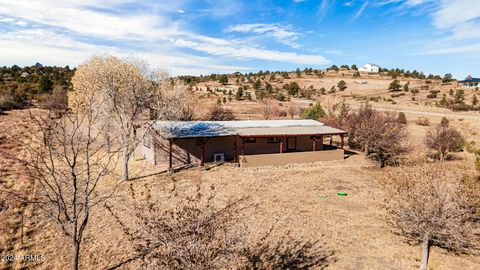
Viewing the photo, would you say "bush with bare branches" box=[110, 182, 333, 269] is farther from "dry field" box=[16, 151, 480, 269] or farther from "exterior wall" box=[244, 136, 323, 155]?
"exterior wall" box=[244, 136, 323, 155]

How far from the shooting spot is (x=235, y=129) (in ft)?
79.2

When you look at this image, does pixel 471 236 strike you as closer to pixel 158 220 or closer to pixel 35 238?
pixel 158 220

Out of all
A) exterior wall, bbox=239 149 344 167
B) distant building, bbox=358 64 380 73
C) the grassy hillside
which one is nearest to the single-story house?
exterior wall, bbox=239 149 344 167

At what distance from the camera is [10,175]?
1886 cm

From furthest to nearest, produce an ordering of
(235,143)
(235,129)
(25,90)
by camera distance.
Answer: (25,90)
(235,129)
(235,143)

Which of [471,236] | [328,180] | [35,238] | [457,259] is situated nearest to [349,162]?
[328,180]

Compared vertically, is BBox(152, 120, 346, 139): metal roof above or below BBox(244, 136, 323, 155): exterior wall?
above

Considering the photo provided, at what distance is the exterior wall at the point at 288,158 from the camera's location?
A: 2256cm

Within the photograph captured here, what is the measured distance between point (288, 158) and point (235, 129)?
181 inches

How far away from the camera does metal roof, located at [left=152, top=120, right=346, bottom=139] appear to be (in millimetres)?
21703

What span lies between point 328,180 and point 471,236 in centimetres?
856

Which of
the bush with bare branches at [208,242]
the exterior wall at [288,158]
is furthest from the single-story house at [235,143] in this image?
the bush with bare branches at [208,242]

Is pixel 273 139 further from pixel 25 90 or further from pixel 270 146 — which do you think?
pixel 25 90

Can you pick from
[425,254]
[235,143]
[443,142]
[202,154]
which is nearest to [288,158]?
[235,143]
